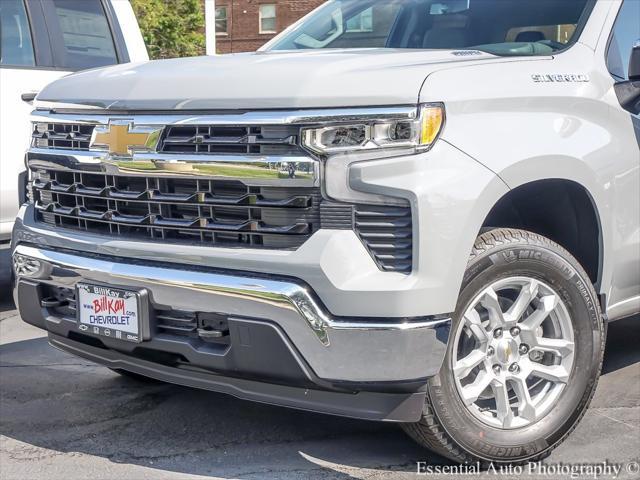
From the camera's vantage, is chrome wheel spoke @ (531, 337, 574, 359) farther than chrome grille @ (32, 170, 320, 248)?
Yes

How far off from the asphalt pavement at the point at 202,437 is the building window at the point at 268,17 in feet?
38.6

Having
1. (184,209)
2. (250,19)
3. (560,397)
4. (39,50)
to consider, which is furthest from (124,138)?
(250,19)

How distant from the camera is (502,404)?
3344 millimetres

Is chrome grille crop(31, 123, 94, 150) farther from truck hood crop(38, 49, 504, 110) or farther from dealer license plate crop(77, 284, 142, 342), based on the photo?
dealer license plate crop(77, 284, 142, 342)

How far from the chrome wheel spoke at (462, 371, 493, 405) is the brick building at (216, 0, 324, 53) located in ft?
28.5

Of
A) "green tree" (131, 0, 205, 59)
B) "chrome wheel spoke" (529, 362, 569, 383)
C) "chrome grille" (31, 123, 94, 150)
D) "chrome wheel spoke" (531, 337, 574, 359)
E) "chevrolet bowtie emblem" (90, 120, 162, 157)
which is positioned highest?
"chevrolet bowtie emblem" (90, 120, 162, 157)

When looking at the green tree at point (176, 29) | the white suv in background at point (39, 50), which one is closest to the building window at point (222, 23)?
Result: the green tree at point (176, 29)

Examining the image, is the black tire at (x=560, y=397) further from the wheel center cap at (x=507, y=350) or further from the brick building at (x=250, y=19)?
the brick building at (x=250, y=19)

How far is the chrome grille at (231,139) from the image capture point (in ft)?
9.81

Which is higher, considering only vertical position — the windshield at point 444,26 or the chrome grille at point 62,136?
the windshield at point 444,26

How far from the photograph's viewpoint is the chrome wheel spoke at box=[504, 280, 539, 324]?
334 cm

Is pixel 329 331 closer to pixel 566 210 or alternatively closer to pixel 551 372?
pixel 551 372

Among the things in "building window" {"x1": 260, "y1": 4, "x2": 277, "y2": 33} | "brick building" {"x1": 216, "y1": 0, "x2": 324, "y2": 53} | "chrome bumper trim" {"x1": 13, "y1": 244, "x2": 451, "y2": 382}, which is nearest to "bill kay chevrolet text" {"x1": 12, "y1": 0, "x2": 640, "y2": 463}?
"chrome bumper trim" {"x1": 13, "y1": 244, "x2": 451, "y2": 382}

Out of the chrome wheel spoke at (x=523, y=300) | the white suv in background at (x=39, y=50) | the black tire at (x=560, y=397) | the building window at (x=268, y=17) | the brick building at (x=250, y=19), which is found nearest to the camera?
the black tire at (x=560, y=397)
